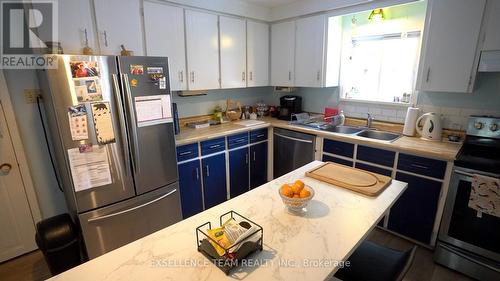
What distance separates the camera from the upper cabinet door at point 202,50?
270 centimetres

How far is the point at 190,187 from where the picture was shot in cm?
265

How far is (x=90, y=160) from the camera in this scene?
6.06ft

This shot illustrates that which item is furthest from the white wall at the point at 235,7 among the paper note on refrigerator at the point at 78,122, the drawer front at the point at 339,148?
the drawer front at the point at 339,148

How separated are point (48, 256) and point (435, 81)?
135 inches

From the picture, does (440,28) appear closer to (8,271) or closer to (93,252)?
(93,252)

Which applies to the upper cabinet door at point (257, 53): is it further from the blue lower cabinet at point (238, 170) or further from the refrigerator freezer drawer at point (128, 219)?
the refrigerator freezer drawer at point (128, 219)

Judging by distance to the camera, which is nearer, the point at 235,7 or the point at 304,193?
the point at 304,193

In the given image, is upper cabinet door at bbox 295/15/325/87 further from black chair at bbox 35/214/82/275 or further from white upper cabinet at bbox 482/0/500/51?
black chair at bbox 35/214/82/275

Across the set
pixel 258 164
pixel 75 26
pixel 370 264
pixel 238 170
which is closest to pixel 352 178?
pixel 370 264

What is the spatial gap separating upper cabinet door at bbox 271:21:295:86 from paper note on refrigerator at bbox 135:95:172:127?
6.04ft

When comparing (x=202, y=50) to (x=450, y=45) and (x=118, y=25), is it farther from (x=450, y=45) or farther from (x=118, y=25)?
A: (x=450, y=45)

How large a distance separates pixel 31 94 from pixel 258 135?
2.28 m

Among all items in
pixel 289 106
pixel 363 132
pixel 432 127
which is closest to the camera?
pixel 432 127

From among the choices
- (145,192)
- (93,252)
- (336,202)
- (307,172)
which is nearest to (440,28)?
(307,172)
